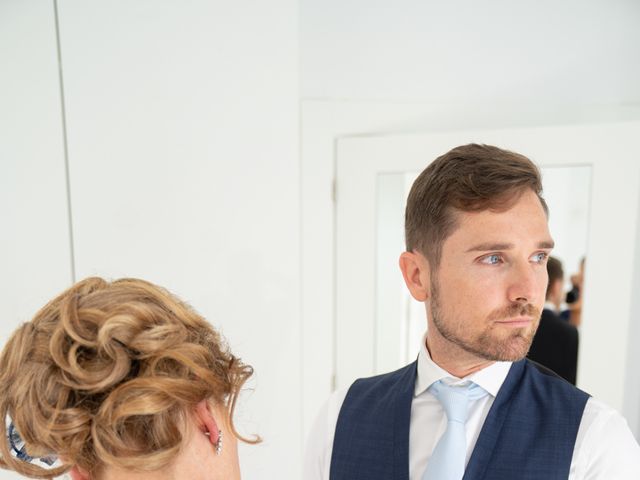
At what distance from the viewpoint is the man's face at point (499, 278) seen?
96 centimetres

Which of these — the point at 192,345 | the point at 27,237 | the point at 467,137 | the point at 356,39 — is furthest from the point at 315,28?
the point at 192,345

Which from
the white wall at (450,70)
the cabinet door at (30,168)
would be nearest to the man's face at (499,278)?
the white wall at (450,70)

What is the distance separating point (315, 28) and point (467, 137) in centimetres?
88

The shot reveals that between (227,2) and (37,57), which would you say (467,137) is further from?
(37,57)

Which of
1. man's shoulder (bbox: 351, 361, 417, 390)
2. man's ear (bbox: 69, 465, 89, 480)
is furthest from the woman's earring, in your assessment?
man's shoulder (bbox: 351, 361, 417, 390)

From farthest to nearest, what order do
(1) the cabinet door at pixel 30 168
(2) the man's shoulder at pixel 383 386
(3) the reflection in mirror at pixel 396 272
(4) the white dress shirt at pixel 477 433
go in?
1. (3) the reflection in mirror at pixel 396 272
2. (1) the cabinet door at pixel 30 168
3. (2) the man's shoulder at pixel 383 386
4. (4) the white dress shirt at pixel 477 433

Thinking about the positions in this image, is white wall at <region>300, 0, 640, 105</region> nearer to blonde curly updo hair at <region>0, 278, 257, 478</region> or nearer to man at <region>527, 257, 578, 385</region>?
man at <region>527, 257, 578, 385</region>

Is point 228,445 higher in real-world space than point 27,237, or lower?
lower

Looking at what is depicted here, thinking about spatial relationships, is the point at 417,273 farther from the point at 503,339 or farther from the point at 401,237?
the point at 401,237

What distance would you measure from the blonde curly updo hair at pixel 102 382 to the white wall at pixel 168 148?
45.3 inches

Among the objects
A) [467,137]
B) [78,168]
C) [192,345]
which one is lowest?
[192,345]

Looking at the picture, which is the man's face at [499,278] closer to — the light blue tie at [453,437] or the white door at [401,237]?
the light blue tie at [453,437]

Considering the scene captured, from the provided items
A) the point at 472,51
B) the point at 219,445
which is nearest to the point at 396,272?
the point at 472,51

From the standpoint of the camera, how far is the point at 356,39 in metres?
2.15
